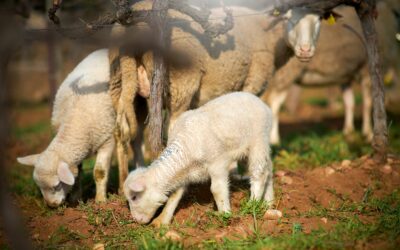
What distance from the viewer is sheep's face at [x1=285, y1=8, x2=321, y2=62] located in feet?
22.3

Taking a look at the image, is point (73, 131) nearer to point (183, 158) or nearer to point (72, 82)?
point (72, 82)

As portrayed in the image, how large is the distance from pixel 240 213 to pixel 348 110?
621 centimetres

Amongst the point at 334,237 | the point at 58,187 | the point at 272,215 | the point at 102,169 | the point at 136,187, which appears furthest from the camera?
the point at 102,169

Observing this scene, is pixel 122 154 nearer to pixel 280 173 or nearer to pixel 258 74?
pixel 280 173

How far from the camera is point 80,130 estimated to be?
5934 mm

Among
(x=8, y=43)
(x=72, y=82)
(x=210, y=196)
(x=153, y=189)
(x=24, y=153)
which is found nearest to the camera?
(x=8, y=43)

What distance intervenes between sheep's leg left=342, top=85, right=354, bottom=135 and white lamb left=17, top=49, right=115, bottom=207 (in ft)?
18.0

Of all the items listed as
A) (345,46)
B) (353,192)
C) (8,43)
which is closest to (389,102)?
(345,46)

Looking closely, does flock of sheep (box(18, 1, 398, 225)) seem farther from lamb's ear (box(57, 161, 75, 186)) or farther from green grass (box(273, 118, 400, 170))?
green grass (box(273, 118, 400, 170))

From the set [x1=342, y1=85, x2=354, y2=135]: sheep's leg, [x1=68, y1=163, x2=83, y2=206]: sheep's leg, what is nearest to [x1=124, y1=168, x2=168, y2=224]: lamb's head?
[x1=68, y1=163, x2=83, y2=206]: sheep's leg

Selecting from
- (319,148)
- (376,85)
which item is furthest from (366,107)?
(376,85)

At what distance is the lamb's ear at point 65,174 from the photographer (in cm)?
548

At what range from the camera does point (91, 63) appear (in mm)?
6316

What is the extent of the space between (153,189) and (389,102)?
9085 mm
